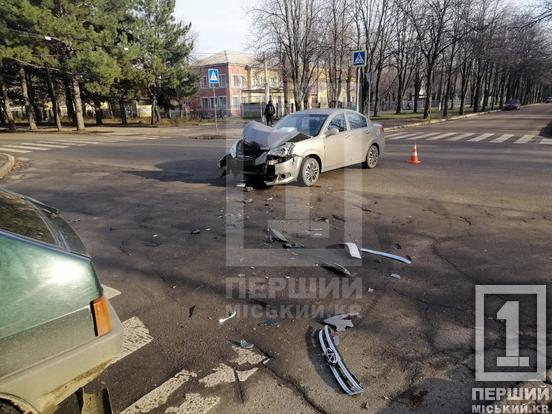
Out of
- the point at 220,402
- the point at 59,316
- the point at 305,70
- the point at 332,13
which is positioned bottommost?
the point at 220,402

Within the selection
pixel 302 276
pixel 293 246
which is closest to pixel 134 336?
pixel 302 276

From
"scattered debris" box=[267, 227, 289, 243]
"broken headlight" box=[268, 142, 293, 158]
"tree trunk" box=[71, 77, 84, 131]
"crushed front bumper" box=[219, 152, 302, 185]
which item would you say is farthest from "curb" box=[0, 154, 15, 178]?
"tree trunk" box=[71, 77, 84, 131]

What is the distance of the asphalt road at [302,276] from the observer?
2789 millimetres

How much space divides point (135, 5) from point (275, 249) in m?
37.1

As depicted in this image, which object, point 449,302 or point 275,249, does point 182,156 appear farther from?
point 449,302

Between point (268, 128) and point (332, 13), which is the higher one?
point (332, 13)

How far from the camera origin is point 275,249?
5371mm

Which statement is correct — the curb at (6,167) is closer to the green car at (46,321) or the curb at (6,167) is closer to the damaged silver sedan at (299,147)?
the damaged silver sedan at (299,147)

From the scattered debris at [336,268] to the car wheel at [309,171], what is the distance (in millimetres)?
4372

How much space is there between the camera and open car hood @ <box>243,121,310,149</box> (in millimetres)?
8828

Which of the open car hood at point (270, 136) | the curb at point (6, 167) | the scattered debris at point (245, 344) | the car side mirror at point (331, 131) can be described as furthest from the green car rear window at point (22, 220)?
the curb at point (6, 167)

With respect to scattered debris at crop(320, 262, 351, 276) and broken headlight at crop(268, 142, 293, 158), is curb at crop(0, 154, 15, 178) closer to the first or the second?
broken headlight at crop(268, 142, 293, 158)

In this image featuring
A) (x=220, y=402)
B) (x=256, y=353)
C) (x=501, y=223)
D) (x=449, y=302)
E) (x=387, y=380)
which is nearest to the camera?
(x=220, y=402)

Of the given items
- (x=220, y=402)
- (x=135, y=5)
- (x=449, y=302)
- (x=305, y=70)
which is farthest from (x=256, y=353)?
(x=135, y=5)
